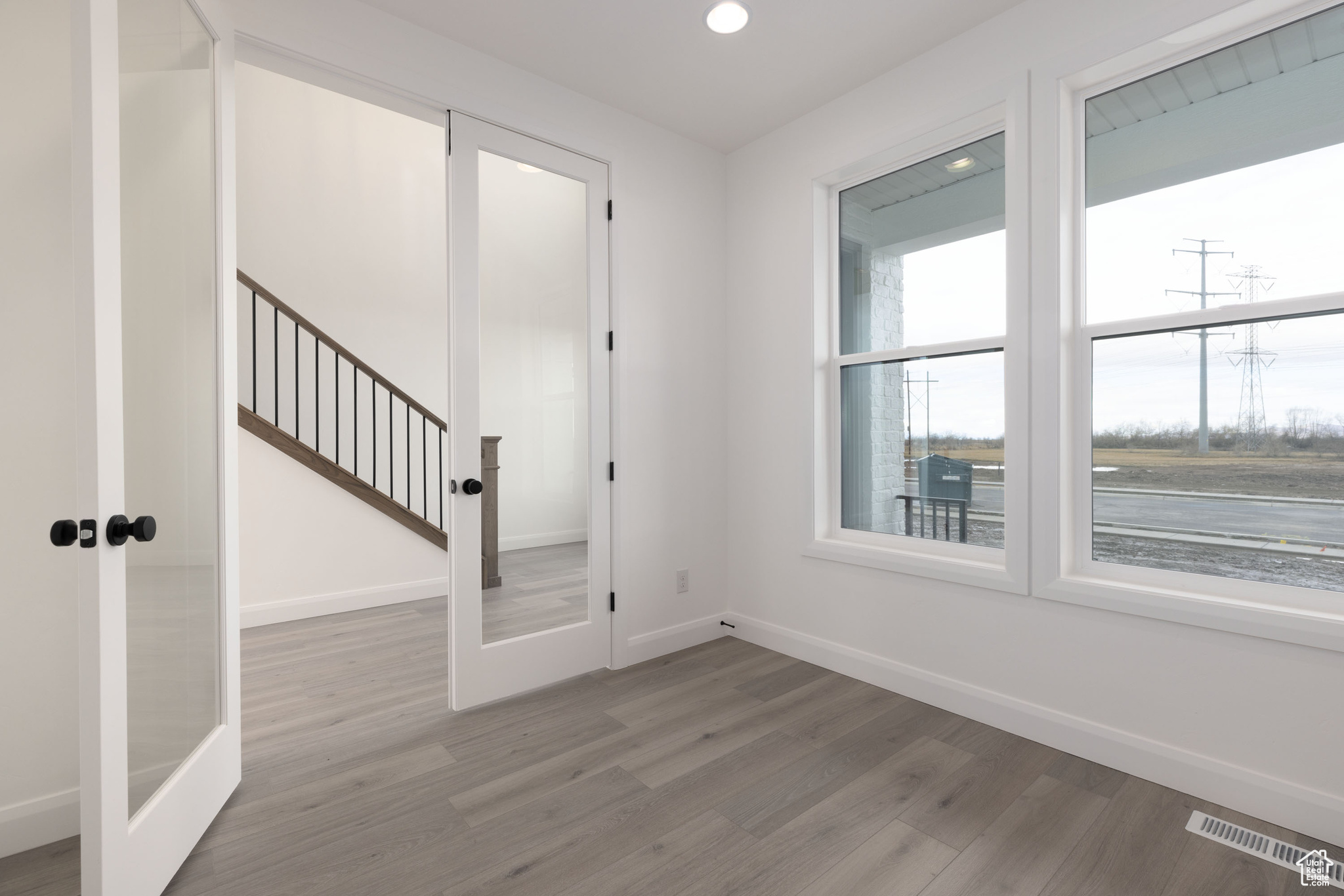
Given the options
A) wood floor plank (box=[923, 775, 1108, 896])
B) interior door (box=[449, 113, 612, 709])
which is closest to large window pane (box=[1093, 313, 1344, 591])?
wood floor plank (box=[923, 775, 1108, 896])

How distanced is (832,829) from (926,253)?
2330 millimetres

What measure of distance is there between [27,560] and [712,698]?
2.35 m

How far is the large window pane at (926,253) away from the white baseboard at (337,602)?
10.9 feet

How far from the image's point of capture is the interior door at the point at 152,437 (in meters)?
1.30

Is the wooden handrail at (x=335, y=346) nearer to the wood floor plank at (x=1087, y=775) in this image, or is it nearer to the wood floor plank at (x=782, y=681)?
the wood floor plank at (x=782, y=681)

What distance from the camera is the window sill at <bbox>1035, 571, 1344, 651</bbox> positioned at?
172cm

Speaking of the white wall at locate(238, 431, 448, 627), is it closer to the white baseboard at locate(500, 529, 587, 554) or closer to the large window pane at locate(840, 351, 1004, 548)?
the white baseboard at locate(500, 529, 587, 554)

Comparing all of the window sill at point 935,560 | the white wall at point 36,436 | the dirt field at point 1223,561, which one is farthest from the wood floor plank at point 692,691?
the white wall at point 36,436

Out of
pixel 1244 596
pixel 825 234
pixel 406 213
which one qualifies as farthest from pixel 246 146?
pixel 1244 596

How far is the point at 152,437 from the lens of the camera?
5.21 ft

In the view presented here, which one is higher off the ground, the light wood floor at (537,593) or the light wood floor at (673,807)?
the light wood floor at (537,593)

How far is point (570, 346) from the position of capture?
292cm

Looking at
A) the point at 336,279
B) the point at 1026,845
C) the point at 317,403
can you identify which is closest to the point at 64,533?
the point at 1026,845

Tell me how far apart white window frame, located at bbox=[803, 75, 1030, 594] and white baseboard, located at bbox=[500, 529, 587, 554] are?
115 cm
